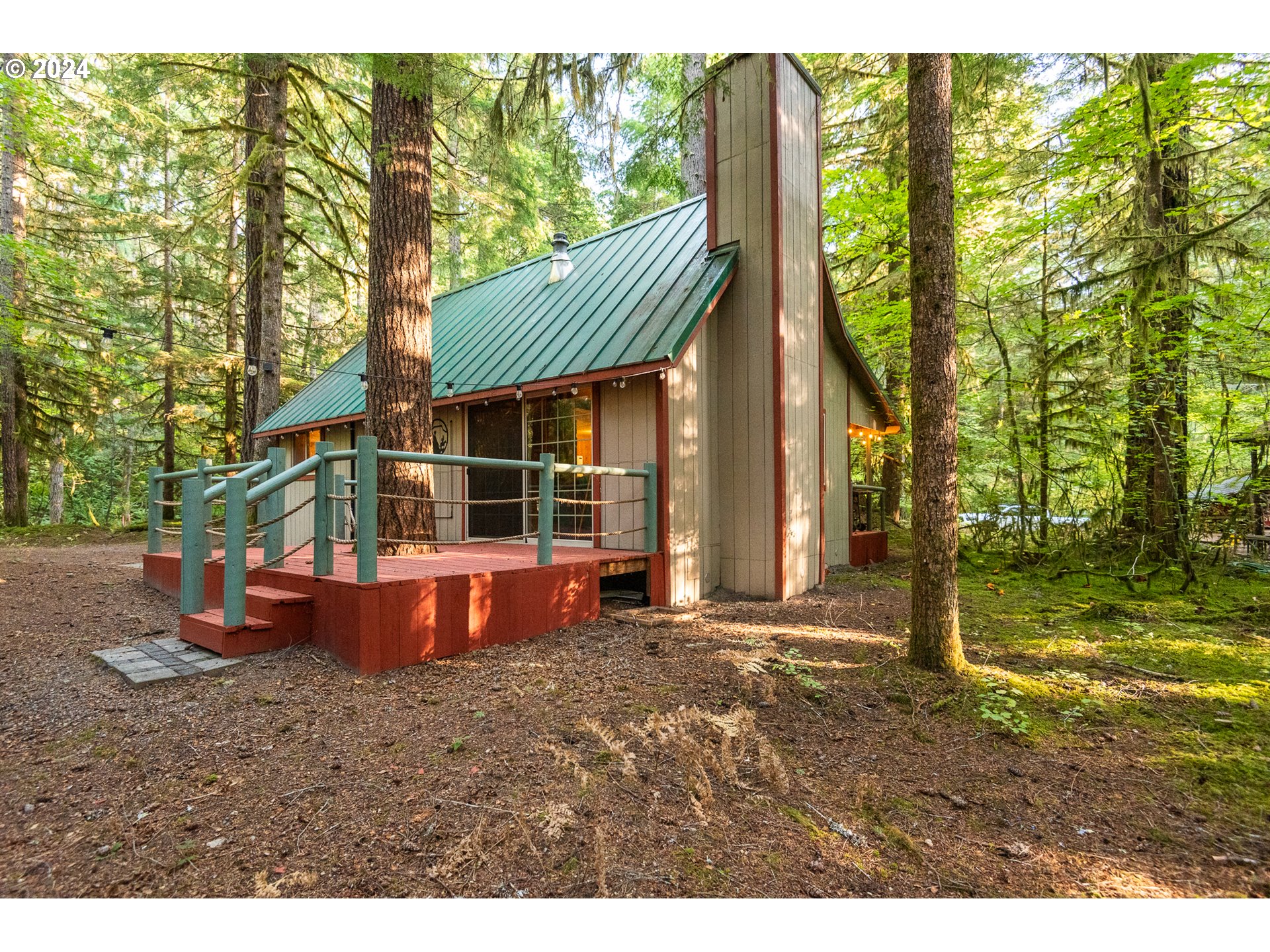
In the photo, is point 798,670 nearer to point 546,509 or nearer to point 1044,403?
point 546,509

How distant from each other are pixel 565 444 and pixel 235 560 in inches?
154

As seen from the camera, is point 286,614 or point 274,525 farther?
point 274,525

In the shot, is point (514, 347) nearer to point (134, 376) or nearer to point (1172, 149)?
point (1172, 149)

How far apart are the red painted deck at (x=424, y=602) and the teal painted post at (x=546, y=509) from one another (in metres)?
0.12

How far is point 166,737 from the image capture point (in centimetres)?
287

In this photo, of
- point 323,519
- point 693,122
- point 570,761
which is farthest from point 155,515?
point 693,122

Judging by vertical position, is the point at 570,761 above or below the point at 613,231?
below

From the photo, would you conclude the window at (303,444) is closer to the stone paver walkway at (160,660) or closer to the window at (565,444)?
the window at (565,444)

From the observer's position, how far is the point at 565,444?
7.20m

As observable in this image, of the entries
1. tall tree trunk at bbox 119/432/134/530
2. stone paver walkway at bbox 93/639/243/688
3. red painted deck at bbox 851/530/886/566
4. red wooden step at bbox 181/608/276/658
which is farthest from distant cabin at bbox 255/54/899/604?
tall tree trunk at bbox 119/432/134/530

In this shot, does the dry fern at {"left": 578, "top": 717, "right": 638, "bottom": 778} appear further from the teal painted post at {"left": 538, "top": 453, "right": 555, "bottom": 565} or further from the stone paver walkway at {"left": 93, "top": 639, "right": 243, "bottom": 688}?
the stone paver walkway at {"left": 93, "top": 639, "right": 243, "bottom": 688}

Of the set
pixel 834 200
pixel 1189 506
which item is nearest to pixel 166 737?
pixel 1189 506

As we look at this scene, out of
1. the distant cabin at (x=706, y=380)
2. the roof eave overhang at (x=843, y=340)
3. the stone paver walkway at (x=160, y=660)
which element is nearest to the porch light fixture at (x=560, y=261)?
the distant cabin at (x=706, y=380)

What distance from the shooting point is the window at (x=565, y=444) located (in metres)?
6.98
